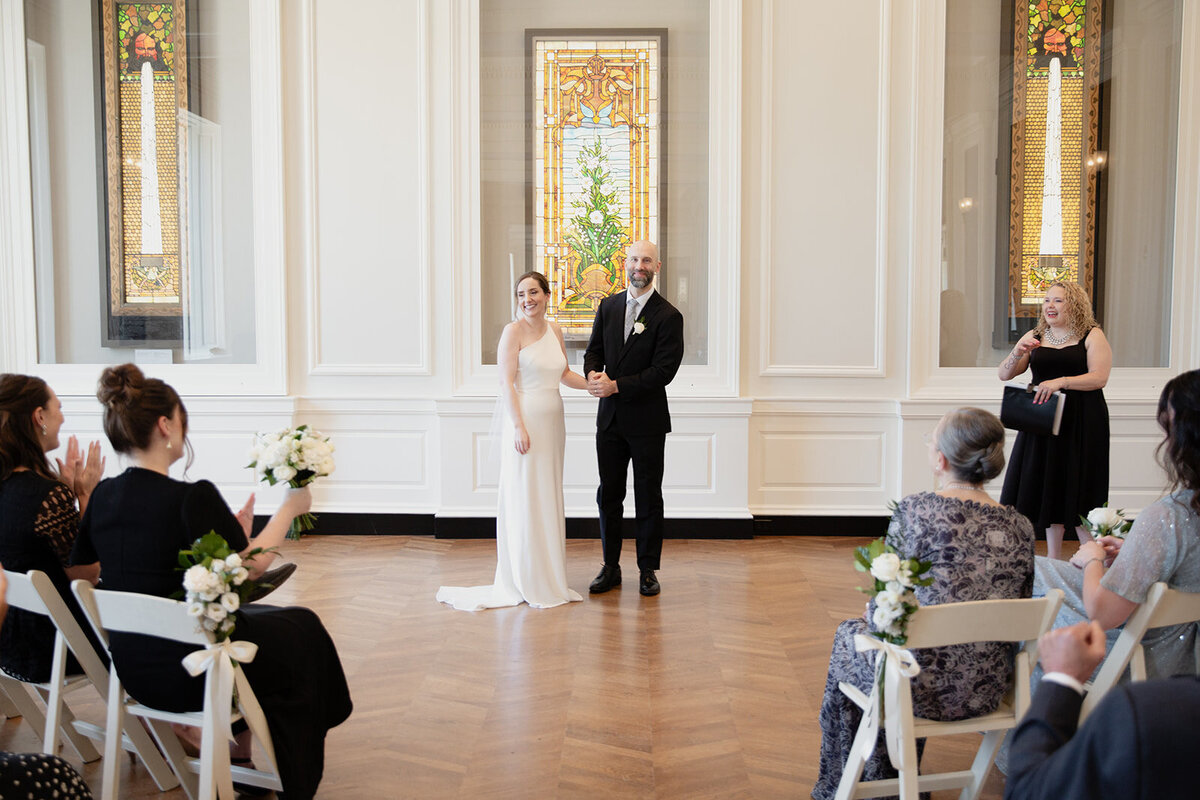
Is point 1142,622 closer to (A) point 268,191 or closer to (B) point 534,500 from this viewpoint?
(B) point 534,500

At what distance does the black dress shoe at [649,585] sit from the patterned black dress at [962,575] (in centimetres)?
262

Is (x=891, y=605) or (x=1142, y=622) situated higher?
(x=891, y=605)

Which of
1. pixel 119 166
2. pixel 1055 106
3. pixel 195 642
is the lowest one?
pixel 195 642

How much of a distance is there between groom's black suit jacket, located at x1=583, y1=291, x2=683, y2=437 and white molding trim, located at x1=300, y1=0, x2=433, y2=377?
194 cm

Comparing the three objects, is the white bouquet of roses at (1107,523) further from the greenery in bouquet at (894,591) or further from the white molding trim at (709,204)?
the white molding trim at (709,204)

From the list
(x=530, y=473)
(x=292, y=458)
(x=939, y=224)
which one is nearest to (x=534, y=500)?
(x=530, y=473)

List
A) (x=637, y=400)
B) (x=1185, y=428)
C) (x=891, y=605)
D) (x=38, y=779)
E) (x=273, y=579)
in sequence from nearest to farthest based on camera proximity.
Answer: (x=38, y=779), (x=891, y=605), (x=1185, y=428), (x=273, y=579), (x=637, y=400)

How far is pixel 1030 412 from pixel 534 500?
8.47 ft

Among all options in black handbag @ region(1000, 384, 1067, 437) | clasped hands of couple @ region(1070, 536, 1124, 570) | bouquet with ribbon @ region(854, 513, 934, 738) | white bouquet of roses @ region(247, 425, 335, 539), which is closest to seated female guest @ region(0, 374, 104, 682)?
white bouquet of roses @ region(247, 425, 335, 539)

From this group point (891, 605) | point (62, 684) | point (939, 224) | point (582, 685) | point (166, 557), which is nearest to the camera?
point (891, 605)

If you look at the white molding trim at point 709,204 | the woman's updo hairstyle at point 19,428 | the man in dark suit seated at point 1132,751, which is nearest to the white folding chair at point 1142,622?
the man in dark suit seated at point 1132,751

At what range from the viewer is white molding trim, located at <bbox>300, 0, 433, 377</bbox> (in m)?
6.58

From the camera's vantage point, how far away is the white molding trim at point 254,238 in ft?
21.7

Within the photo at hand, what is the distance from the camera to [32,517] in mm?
2824
